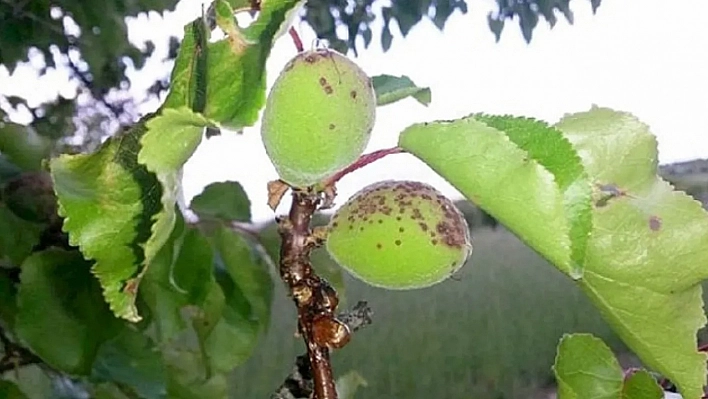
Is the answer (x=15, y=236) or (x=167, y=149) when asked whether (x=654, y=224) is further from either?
(x=15, y=236)

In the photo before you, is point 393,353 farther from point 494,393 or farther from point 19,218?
point 19,218

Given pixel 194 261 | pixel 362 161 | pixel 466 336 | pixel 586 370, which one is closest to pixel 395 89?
pixel 362 161

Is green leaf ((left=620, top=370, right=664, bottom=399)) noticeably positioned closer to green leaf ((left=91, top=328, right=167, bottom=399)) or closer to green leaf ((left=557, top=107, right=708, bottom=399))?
green leaf ((left=557, top=107, right=708, bottom=399))

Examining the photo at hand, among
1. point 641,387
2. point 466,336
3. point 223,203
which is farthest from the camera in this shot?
point 466,336

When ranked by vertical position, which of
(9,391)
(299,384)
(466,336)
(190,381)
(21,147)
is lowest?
(466,336)

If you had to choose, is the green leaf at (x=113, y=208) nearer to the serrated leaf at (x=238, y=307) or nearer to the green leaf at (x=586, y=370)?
the green leaf at (x=586, y=370)

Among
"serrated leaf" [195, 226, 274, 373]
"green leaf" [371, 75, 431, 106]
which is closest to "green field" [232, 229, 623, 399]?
"serrated leaf" [195, 226, 274, 373]
